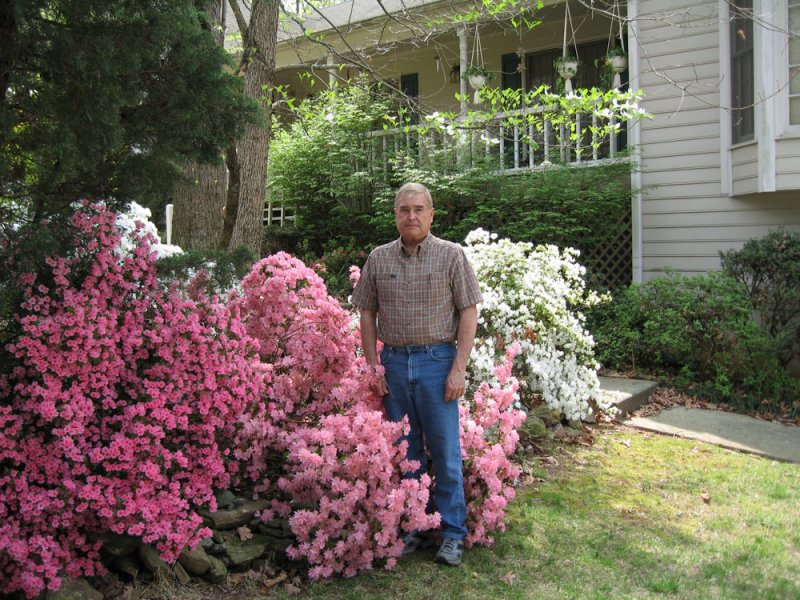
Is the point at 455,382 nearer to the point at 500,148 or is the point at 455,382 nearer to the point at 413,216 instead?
the point at 413,216

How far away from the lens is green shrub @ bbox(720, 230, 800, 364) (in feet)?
25.2

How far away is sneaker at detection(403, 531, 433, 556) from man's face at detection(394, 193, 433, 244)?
5.20ft

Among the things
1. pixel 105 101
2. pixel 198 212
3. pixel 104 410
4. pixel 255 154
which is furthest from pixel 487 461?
pixel 255 154

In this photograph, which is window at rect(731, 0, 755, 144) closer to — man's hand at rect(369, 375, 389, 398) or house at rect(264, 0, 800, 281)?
house at rect(264, 0, 800, 281)

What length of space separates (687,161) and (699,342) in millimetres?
2846

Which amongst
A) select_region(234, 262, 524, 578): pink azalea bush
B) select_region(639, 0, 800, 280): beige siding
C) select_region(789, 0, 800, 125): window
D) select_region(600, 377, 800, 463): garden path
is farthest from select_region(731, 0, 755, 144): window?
select_region(234, 262, 524, 578): pink azalea bush

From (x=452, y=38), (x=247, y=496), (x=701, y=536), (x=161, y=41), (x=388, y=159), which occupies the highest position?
(x=452, y=38)

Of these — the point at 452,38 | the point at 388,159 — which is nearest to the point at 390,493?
the point at 388,159

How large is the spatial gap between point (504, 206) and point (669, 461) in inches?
207

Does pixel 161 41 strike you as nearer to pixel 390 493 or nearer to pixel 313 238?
pixel 390 493

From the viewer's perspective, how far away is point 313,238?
12414mm

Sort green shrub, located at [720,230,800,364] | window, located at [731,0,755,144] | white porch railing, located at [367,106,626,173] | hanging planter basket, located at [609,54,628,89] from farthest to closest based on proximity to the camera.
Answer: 1. white porch railing, located at [367,106,626,173]
2. hanging planter basket, located at [609,54,628,89]
3. window, located at [731,0,755,144]
4. green shrub, located at [720,230,800,364]

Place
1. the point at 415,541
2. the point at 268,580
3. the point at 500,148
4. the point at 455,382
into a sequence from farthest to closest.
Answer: the point at 500,148 → the point at 415,541 → the point at 455,382 → the point at 268,580

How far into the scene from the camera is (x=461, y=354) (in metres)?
3.60
